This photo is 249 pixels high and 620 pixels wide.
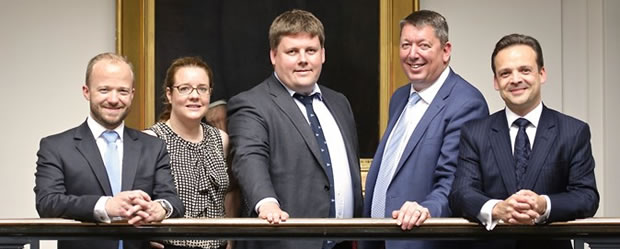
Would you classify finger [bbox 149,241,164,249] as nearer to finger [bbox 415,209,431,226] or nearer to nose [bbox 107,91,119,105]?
nose [bbox 107,91,119,105]

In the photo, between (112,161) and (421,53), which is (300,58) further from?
(112,161)

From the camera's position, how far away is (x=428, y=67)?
5008mm

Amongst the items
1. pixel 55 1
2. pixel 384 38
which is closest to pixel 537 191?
pixel 384 38

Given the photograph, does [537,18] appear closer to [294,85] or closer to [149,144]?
[294,85]

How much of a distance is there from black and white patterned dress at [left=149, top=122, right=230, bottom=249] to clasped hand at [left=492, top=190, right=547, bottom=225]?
1494mm

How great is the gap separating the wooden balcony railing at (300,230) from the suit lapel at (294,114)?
40.9 inches

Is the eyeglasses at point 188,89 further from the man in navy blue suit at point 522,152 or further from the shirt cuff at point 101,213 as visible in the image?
the man in navy blue suit at point 522,152

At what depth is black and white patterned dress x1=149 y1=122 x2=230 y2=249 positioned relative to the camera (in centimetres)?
A: 507

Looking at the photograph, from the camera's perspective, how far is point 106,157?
4.73 m

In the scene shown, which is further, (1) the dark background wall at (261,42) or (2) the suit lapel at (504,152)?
(1) the dark background wall at (261,42)

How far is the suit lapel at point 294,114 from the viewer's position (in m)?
4.97

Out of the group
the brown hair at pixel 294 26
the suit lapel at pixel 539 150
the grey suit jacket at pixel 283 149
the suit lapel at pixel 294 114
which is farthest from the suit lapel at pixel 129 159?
the suit lapel at pixel 539 150

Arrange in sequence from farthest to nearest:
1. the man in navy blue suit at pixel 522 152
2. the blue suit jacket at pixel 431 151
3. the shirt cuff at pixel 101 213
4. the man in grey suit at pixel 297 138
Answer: the man in grey suit at pixel 297 138, the blue suit jacket at pixel 431 151, the man in navy blue suit at pixel 522 152, the shirt cuff at pixel 101 213

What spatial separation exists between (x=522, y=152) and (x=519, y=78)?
0.88 feet
